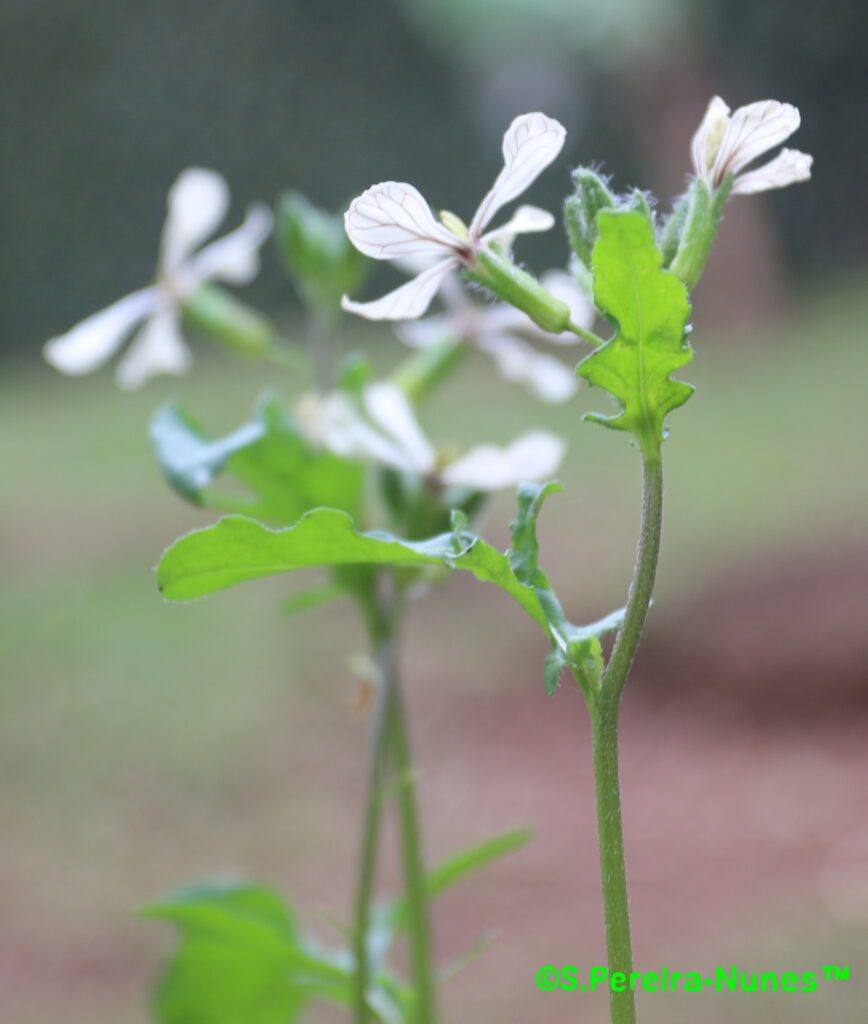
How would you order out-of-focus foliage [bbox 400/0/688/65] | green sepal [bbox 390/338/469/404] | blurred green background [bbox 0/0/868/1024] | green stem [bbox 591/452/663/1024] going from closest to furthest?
green stem [bbox 591/452/663/1024] < green sepal [bbox 390/338/469/404] < blurred green background [bbox 0/0/868/1024] < out-of-focus foliage [bbox 400/0/688/65]

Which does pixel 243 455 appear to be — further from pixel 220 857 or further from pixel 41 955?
pixel 220 857

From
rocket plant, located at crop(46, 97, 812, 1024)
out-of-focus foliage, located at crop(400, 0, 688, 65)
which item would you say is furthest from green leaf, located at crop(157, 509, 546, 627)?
out-of-focus foliage, located at crop(400, 0, 688, 65)

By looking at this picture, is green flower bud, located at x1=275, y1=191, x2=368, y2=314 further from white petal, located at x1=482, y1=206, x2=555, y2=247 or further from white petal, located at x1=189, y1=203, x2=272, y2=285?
white petal, located at x1=482, y1=206, x2=555, y2=247

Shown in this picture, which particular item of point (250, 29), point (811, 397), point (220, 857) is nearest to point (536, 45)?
point (250, 29)

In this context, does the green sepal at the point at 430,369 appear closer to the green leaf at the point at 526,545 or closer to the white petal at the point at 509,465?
the white petal at the point at 509,465

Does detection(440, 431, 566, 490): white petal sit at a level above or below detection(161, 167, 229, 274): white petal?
below

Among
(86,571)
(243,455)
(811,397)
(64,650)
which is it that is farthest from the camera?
(811,397)

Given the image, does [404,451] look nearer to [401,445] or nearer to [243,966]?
[401,445]

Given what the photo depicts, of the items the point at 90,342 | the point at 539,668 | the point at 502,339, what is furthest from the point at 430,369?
the point at 539,668
